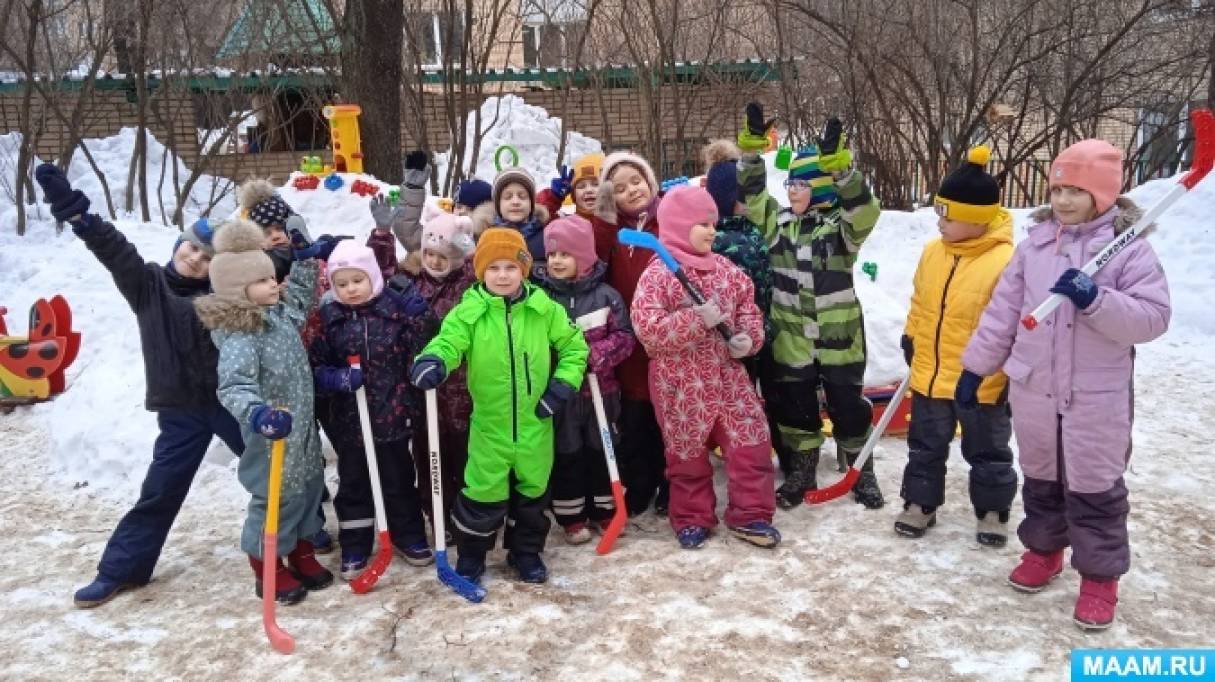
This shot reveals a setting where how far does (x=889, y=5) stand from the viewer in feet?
36.2

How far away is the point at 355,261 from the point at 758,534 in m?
2.13

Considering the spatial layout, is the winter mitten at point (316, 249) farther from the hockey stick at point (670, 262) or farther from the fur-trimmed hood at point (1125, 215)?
the fur-trimmed hood at point (1125, 215)

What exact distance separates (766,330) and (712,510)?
3.02 feet

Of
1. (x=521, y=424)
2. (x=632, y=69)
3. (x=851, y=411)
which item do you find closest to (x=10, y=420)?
(x=521, y=424)

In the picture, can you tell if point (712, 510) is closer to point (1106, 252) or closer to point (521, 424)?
point (521, 424)

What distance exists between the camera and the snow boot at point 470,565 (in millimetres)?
3715

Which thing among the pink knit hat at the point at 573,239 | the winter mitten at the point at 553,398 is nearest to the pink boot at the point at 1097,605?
the winter mitten at the point at 553,398

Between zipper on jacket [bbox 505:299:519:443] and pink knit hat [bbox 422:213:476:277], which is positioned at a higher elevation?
pink knit hat [bbox 422:213:476:277]

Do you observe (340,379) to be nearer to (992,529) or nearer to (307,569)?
(307,569)

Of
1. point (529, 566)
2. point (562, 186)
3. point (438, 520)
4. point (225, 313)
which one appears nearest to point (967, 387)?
point (529, 566)

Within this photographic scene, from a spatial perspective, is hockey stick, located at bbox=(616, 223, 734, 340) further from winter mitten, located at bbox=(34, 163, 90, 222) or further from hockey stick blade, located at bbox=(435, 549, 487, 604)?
winter mitten, located at bbox=(34, 163, 90, 222)

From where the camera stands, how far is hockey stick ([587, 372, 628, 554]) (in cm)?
401

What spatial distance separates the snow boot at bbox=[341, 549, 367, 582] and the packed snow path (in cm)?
13

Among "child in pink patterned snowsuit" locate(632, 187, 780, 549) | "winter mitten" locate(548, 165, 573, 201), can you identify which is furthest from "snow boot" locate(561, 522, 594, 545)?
"winter mitten" locate(548, 165, 573, 201)
